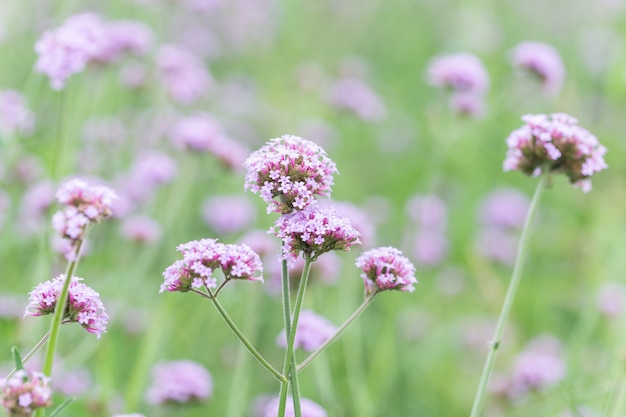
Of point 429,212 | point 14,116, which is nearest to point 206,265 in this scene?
point 14,116

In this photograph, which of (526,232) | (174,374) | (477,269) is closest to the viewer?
(526,232)

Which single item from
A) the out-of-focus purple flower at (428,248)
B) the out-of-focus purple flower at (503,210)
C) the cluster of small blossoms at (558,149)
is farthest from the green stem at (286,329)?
the out-of-focus purple flower at (503,210)

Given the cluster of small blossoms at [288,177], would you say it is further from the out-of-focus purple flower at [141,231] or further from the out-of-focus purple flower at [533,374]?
the out-of-focus purple flower at [533,374]

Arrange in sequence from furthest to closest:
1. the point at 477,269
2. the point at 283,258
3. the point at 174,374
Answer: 1. the point at 477,269
2. the point at 174,374
3. the point at 283,258

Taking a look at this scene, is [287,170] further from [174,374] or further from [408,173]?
[408,173]

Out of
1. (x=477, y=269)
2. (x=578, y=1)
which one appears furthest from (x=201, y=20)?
(x=477, y=269)

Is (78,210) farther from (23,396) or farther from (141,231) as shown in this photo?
(141,231)

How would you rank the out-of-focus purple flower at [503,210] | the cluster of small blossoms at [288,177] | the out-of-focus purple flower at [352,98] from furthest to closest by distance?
the out-of-focus purple flower at [503,210] < the out-of-focus purple flower at [352,98] < the cluster of small blossoms at [288,177]
